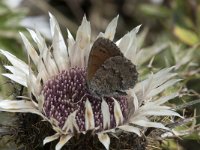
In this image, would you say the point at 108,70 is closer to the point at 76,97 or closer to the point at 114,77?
the point at 114,77

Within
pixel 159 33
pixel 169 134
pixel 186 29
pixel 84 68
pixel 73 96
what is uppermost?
Result: pixel 159 33

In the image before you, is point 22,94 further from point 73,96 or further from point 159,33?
point 159,33

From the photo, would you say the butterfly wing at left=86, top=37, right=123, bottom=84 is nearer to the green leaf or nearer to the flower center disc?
the flower center disc

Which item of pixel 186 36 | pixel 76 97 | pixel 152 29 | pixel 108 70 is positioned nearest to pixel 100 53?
pixel 108 70

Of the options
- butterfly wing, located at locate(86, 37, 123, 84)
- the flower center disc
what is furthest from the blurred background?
butterfly wing, located at locate(86, 37, 123, 84)

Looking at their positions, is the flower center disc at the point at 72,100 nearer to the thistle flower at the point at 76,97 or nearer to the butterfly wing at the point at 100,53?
the thistle flower at the point at 76,97

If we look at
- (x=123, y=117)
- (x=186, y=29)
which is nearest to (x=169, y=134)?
(x=123, y=117)

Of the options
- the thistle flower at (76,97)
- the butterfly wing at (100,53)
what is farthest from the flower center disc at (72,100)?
the butterfly wing at (100,53)
